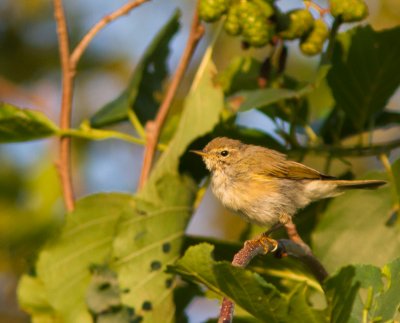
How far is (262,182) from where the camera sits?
184 inches

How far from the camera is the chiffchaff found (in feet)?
13.2

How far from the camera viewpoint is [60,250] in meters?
3.86

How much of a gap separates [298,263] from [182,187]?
0.64 meters

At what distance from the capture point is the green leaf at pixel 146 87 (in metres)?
4.15

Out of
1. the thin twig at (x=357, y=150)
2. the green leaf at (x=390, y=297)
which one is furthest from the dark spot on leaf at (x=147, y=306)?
the green leaf at (x=390, y=297)

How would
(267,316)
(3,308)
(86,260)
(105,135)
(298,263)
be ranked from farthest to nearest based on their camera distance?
(3,308) < (105,135) < (86,260) < (298,263) < (267,316)

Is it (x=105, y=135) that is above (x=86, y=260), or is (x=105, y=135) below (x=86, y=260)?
above

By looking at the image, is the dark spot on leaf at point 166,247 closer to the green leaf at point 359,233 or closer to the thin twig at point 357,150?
the green leaf at point 359,233

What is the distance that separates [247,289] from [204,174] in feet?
4.82

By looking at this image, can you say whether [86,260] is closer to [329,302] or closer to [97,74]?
[329,302]

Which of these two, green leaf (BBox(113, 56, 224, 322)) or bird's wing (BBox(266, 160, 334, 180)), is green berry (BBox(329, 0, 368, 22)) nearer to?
green leaf (BBox(113, 56, 224, 322))

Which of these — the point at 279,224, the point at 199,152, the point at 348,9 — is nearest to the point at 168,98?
the point at 199,152

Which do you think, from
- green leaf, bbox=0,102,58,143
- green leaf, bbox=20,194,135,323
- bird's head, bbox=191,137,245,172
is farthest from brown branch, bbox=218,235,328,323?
green leaf, bbox=0,102,58,143

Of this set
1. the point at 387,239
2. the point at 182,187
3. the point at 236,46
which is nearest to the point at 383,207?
the point at 387,239
